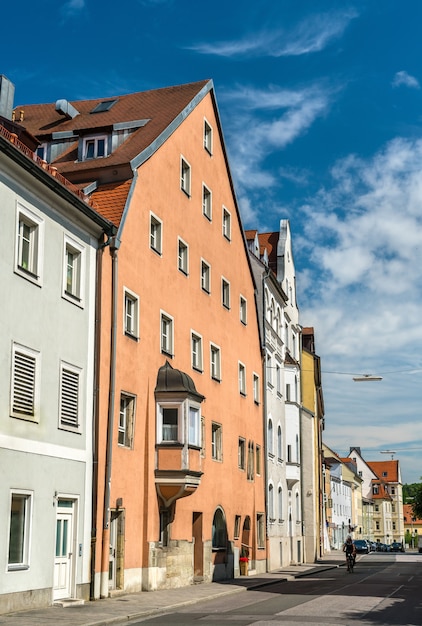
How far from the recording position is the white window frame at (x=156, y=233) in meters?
29.3

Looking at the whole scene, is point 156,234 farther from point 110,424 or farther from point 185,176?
point 110,424

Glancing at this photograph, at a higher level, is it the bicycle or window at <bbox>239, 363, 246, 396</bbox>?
window at <bbox>239, 363, 246, 396</bbox>

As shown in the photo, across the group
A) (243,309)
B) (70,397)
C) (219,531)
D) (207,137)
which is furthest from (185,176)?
(219,531)

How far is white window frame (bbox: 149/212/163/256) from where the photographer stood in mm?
29297

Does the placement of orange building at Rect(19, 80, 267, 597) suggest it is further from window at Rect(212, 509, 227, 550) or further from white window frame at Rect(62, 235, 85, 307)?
white window frame at Rect(62, 235, 85, 307)

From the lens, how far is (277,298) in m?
48.9

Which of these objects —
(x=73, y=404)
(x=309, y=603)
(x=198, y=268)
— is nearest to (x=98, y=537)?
(x=73, y=404)

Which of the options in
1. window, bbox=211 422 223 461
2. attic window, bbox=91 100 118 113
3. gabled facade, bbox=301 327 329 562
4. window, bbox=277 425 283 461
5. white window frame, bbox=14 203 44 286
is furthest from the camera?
gabled facade, bbox=301 327 329 562

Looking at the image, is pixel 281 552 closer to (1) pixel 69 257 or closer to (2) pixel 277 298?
(2) pixel 277 298

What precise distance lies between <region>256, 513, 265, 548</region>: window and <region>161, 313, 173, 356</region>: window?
14.4m

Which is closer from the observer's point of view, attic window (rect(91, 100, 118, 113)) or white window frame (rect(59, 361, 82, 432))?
white window frame (rect(59, 361, 82, 432))

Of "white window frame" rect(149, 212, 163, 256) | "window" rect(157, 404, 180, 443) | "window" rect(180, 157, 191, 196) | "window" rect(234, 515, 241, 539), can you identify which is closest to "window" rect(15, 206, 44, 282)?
"white window frame" rect(149, 212, 163, 256)

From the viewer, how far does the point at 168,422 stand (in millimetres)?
28062

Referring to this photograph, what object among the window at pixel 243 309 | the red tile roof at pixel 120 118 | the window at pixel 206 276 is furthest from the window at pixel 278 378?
the red tile roof at pixel 120 118
